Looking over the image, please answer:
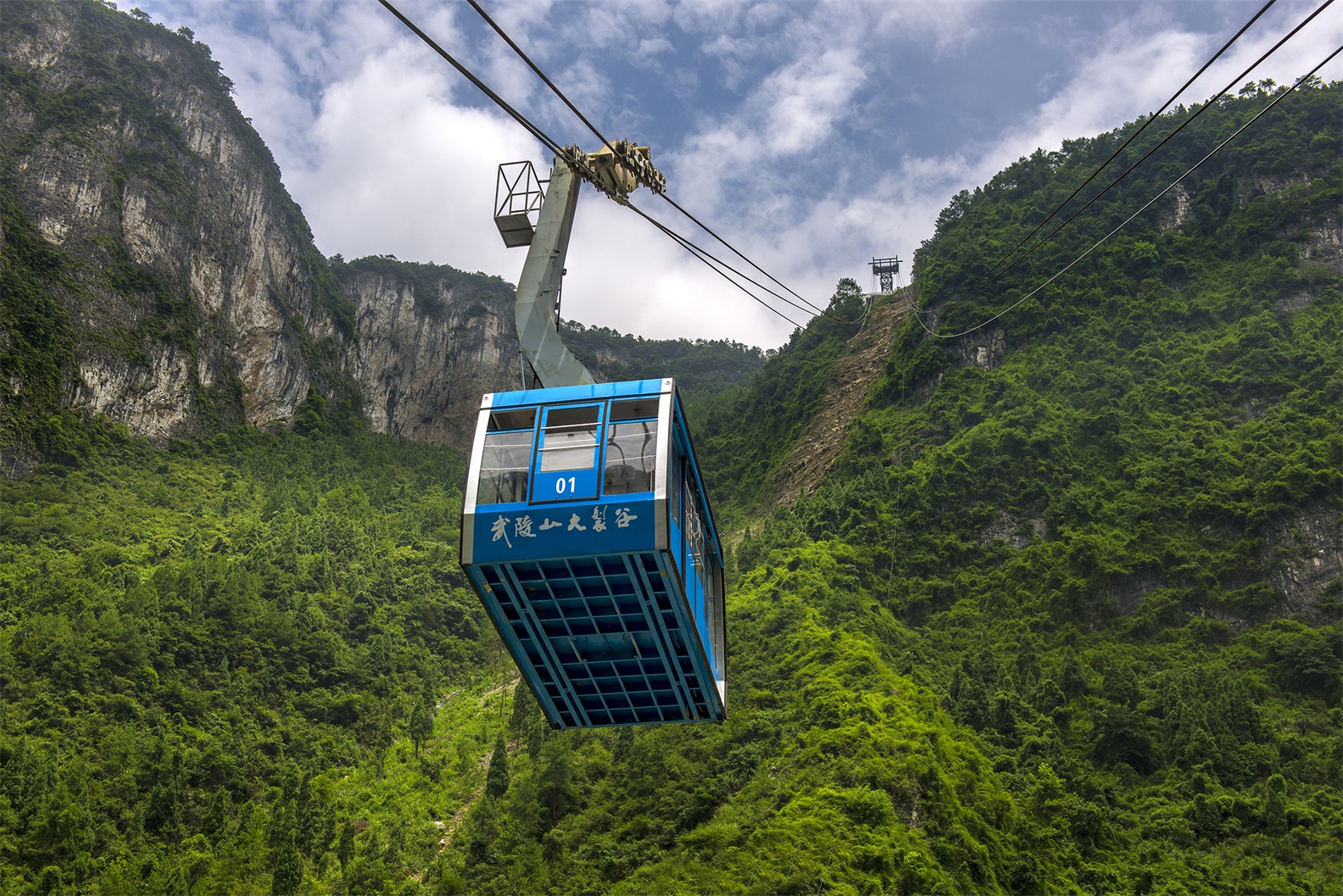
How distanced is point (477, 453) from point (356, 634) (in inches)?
1407

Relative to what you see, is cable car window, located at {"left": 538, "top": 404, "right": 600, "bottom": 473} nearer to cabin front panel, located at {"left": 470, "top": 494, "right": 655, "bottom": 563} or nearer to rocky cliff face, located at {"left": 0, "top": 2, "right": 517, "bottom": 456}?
cabin front panel, located at {"left": 470, "top": 494, "right": 655, "bottom": 563}

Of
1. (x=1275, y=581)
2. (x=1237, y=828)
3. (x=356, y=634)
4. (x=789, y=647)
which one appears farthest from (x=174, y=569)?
(x=1275, y=581)

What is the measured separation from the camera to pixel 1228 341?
45562 millimetres

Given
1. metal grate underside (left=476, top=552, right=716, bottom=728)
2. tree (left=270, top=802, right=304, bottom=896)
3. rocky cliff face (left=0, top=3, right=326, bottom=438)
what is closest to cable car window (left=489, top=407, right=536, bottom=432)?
metal grate underside (left=476, top=552, right=716, bottom=728)

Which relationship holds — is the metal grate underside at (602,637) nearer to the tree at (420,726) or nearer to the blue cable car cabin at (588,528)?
the blue cable car cabin at (588,528)

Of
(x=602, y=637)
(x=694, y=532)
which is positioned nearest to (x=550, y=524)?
(x=602, y=637)

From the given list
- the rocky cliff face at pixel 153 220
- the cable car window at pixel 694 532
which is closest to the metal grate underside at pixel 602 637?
the cable car window at pixel 694 532

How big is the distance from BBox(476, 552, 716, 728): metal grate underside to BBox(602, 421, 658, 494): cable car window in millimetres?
712

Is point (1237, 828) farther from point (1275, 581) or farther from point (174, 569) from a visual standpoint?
point (174, 569)

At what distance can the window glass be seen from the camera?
10.3m

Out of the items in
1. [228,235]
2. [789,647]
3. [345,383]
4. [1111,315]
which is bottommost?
[789,647]

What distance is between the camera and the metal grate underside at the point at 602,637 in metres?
10.6

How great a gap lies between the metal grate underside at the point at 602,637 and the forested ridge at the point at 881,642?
10077mm

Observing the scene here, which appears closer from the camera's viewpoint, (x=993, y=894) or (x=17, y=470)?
(x=993, y=894)
